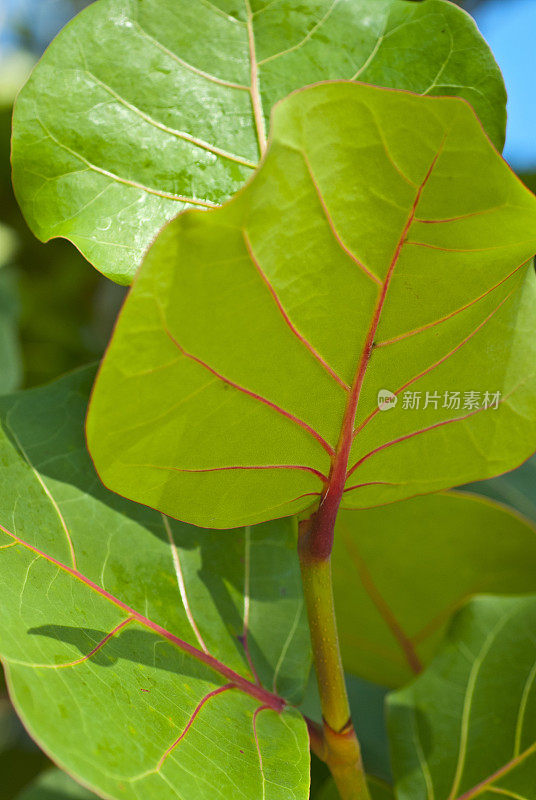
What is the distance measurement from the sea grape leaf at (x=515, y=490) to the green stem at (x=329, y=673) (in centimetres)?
47

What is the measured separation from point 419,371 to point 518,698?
0.28 m

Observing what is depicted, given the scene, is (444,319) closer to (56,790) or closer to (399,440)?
(399,440)

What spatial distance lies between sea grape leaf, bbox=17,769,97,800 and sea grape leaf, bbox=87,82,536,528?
0.51 m

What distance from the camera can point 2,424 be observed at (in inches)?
16.9

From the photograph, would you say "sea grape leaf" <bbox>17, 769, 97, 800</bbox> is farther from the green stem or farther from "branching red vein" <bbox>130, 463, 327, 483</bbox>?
"branching red vein" <bbox>130, 463, 327, 483</bbox>

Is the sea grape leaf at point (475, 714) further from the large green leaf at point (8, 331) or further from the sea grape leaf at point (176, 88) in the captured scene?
the large green leaf at point (8, 331)

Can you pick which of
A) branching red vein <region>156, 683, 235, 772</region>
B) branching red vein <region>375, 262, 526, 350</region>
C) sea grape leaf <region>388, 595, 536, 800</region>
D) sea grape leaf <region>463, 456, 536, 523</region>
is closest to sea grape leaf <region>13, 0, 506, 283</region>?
branching red vein <region>375, 262, 526, 350</region>

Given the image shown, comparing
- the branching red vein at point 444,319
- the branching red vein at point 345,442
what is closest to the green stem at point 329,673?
the branching red vein at point 345,442

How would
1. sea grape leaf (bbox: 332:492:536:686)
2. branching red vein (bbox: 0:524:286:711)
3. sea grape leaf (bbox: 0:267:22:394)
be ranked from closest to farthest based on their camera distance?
branching red vein (bbox: 0:524:286:711) < sea grape leaf (bbox: 332:492:536:686) < sea grape leaf (bbox: 0:267:22:394)

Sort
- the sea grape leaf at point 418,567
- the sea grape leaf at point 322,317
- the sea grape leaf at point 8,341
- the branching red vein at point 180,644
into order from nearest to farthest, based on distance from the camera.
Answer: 1. the sea grape leaf at point 322,317
2. the branching red vein at point 180,644
3. the sea grape leaf at point 418,567
4. the sea grape leaf at point 8,341

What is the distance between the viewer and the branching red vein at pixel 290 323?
27 cm

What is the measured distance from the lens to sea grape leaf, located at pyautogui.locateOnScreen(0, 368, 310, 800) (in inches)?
11.5

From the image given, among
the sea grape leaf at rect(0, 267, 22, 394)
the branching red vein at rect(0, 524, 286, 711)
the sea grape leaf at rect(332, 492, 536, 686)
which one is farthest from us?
the sea grape leaf at rect(0, 267, 22, 394)

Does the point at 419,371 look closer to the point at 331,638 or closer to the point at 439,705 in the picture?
the point at 331,638
